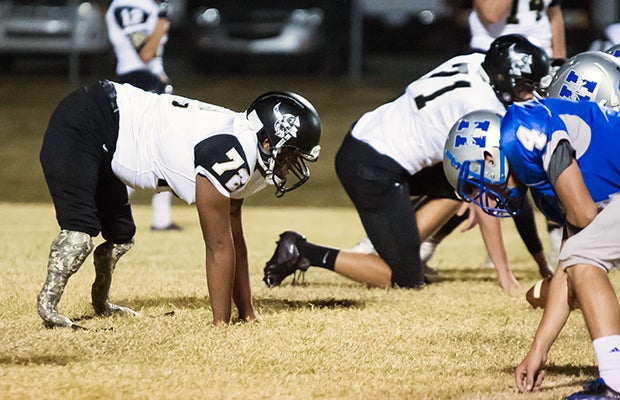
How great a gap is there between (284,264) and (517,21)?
7.67ft

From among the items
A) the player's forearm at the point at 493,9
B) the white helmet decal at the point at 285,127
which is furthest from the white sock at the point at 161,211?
the white helmet decal at the point at 285,127

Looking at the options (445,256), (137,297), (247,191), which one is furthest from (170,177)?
(445,256)

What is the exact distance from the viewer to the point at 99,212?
221 inches

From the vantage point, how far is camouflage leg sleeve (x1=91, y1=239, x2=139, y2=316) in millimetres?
5711

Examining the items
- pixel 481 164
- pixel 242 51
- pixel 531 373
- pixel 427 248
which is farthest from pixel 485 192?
pixel 242 51

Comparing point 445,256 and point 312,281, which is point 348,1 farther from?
point 312,281

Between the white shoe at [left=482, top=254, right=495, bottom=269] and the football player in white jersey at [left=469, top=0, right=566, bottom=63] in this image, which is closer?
the football player in white jersey at [left=469, top=0, right=566, bottom=63]

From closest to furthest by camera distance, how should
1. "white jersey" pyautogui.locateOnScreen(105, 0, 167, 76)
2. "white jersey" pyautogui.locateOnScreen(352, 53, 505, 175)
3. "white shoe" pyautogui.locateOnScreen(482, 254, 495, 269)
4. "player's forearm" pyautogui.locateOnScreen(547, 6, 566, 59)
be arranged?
"white jersey" pyautogui.locateOnScreen(352, 53, 505, 175) → "player's forearm" pyautogui.locateOnScreen(547, 6, 566, 59) → "white shoe" pyautogui.locateOnScreen(482, 254, 495, 269) → "white jersey" pyautogui.locateOnScreen(105, 0, 167, 76)

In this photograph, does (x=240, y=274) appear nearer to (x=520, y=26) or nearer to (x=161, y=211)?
(x=520, y=26)

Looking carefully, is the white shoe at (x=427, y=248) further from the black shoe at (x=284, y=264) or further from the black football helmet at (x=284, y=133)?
the black football helmet at (x=284, y=133)

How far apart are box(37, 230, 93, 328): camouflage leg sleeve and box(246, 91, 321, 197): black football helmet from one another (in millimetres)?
909

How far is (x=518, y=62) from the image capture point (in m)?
6.09

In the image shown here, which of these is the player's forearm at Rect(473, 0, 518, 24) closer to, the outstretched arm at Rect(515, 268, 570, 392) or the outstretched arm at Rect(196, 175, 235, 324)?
the outstretched arm at Rect(196, 175, 235, 324)

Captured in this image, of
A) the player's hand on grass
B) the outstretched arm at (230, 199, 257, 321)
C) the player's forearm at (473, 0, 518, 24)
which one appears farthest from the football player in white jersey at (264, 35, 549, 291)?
the player's hand on grass
